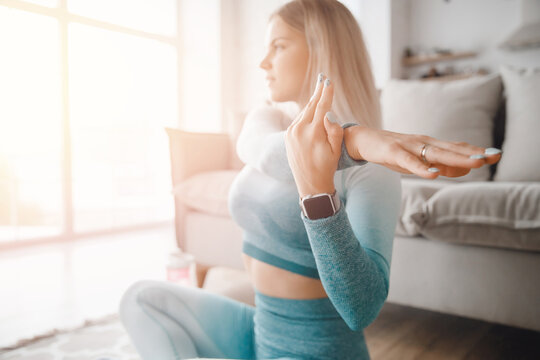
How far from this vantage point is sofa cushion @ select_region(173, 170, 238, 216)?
71.9 inches

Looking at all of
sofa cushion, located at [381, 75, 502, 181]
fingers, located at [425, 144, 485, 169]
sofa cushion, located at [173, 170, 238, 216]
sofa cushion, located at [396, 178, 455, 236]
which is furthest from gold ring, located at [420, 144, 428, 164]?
sofa cushion, located at [173, 170, 238, 216]

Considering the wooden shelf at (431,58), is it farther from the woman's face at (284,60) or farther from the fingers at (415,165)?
the fingers at (415,165)

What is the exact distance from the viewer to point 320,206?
44 cm

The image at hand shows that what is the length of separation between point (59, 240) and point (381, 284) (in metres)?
3.23

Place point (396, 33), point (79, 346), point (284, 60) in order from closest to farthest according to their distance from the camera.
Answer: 1. point (284, 60)
2. point (79, 346)
3. point (396, 33)

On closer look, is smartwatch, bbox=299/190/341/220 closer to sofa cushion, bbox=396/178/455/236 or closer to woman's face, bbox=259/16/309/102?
woman's face, bbox=259/16/309/102

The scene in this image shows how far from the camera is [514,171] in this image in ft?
4.77

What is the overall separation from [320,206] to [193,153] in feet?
5.39

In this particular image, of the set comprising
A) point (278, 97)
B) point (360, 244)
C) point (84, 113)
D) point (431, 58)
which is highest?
point (431, 58)

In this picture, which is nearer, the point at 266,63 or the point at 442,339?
the point at 266,63

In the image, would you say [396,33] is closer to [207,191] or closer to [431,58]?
[431,58]

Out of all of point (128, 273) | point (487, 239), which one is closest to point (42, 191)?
point (128, 273)

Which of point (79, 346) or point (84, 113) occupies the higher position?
point (84, 113)

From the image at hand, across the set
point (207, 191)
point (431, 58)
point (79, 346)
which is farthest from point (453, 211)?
point (431, 58)
